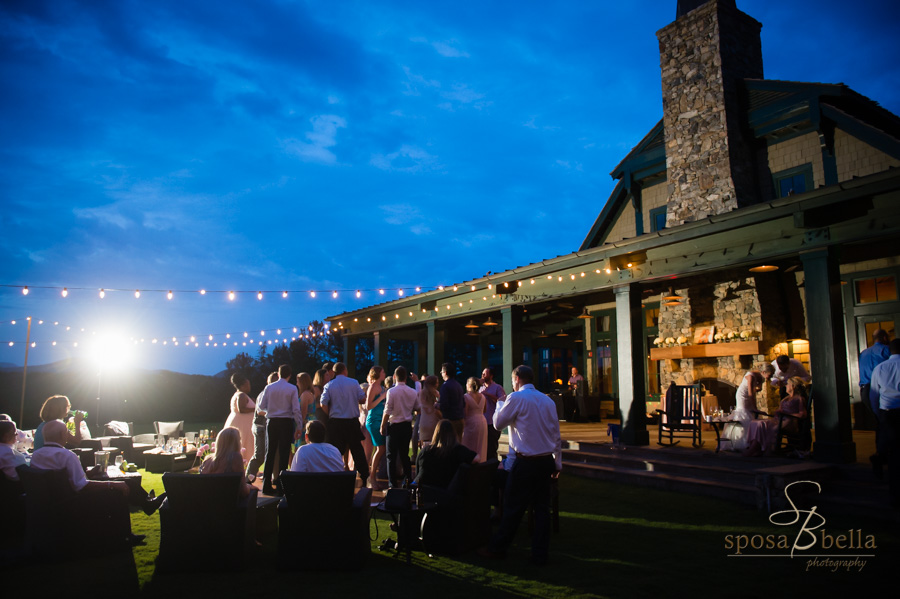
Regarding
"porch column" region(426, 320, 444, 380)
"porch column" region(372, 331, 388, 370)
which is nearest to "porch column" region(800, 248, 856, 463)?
"porch column" region(426, 320, 444, 380)

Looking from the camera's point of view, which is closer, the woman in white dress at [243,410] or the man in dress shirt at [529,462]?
the man in dress shirt at [529,462]

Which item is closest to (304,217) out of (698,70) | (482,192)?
(482,192)

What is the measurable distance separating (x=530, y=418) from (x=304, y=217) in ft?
481

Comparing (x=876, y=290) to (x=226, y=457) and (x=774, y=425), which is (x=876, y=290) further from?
(x=226, y=457)

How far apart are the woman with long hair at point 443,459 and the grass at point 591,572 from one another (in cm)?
58

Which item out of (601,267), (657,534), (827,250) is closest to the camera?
(657,534)

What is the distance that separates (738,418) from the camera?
7.48 m

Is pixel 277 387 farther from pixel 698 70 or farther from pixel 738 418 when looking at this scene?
pixel 698 70

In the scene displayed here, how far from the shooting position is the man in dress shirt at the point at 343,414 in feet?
22.1

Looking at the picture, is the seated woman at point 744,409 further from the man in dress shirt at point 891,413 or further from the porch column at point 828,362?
the man in dress shirt at point 891,413

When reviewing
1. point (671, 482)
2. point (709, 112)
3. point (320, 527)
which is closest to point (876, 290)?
point (709, 112)

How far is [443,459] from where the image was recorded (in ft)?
14.5

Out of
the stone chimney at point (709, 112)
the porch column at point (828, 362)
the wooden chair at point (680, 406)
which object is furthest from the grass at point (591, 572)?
the stone chimney at point (709, 112)

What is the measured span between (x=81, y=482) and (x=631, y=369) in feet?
24.3
